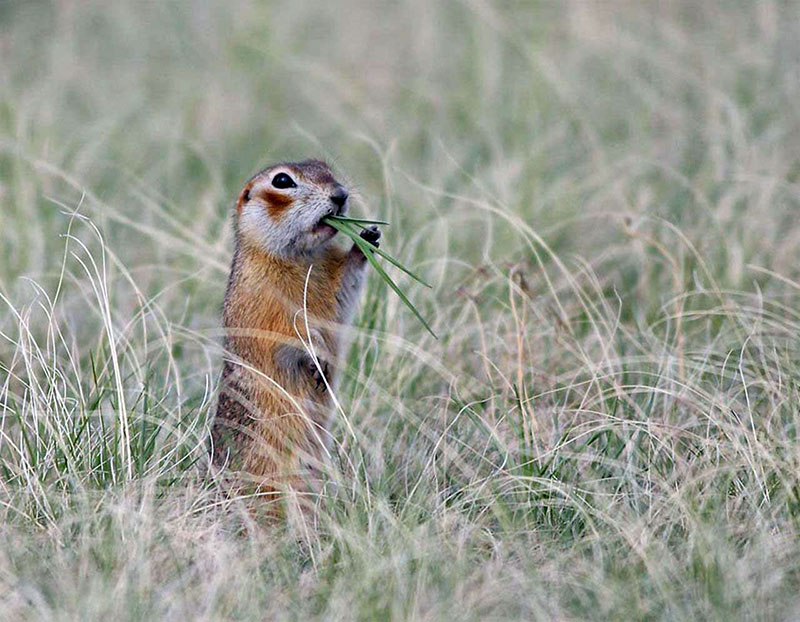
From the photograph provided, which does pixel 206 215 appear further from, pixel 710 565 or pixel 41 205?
pixel 710 565

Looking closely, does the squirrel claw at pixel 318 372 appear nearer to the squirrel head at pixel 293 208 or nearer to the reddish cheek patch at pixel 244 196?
the squirrel head at pixel 293 208

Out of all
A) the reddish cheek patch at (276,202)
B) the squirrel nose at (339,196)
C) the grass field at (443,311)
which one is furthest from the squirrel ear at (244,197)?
the grass field at (443,311)

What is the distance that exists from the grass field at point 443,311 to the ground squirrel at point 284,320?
0.18m

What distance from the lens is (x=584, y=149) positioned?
7.97 m

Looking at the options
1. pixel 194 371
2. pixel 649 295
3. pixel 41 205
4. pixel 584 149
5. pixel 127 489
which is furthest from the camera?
pixel 584 149

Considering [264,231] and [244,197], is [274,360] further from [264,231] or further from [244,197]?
[244,197]

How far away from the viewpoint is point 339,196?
15.0 ft

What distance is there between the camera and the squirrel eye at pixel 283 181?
15.2ft

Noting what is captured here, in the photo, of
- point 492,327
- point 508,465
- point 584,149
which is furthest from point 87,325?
point 584,149

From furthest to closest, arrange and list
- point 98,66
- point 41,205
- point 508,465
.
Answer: point 98,66
point 41,205
point 508,465

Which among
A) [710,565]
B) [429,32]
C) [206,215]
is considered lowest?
[710,565]

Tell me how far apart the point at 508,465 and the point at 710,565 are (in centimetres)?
96

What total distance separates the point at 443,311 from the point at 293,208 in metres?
1.33

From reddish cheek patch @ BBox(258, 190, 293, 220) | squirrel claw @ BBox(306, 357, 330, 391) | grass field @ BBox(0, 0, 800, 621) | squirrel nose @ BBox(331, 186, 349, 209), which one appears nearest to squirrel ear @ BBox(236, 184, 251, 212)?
reddish cheek patch @ BBox(258, 190, 293, 220)
